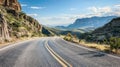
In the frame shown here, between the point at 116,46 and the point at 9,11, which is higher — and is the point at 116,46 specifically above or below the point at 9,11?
below

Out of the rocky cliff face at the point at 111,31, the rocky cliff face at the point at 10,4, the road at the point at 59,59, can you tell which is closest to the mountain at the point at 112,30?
the rocky cliff face at the point at 111,31

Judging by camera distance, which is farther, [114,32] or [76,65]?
[114,32]

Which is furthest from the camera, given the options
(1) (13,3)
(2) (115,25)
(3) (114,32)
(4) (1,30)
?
(1) (13,3)

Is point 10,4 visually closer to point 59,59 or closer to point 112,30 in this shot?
point 112,30

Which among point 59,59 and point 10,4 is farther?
point 10,4

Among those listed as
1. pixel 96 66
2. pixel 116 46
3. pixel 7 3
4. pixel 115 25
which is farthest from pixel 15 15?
pixel 96 66

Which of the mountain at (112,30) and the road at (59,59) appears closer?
the road at (59,59)

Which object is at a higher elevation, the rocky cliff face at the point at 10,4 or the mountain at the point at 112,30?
the rocky cliff face at the point at 10,4

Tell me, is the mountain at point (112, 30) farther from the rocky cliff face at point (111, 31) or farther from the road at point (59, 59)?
the road at point (59, 59)

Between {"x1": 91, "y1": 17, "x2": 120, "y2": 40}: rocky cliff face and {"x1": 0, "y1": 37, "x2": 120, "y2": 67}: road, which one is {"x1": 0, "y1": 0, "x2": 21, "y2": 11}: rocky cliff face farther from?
{"x1": 0, "y1": 37, "x2": 120, "y2": 67}: road

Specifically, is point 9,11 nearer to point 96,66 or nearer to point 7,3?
point 7,3

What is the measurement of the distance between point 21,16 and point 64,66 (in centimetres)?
11893

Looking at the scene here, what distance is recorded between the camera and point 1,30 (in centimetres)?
3838

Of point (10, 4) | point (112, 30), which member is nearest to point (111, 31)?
point (112, 30)
